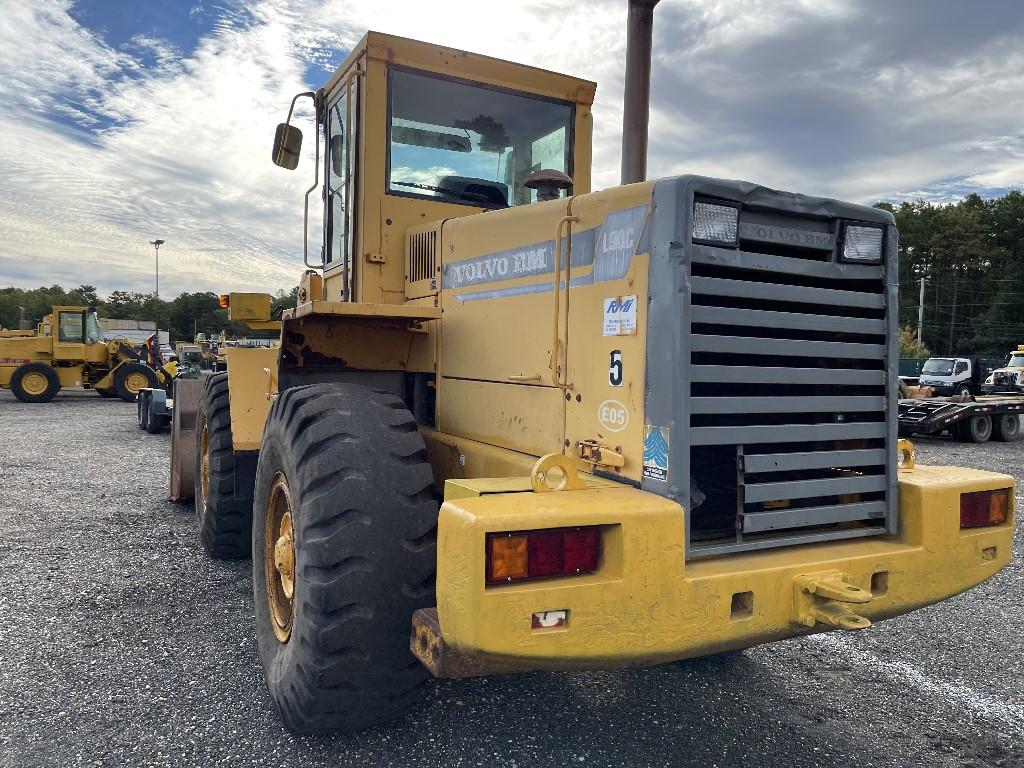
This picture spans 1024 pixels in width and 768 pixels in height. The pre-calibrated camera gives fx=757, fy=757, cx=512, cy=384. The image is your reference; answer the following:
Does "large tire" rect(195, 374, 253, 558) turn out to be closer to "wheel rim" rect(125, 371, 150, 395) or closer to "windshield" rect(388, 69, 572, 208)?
"windshield" rect(388, 69, 572, 208)

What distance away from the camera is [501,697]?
131 inches

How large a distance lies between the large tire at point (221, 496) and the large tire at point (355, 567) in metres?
2.40

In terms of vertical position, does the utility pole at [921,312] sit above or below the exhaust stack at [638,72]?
above

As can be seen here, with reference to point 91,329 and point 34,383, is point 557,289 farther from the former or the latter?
point 34,383

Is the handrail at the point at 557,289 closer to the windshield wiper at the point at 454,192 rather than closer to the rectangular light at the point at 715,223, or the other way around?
the rectangular light at the point at 715,223

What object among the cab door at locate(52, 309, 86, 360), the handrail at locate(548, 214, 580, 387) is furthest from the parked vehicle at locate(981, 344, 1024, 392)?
the cab door at locate(52, 309, 86, 360)

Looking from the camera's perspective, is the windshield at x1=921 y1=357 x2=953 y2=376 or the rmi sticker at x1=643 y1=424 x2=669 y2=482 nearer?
the rmi sticker at x1=643 y1=424 x2=669 y2=482

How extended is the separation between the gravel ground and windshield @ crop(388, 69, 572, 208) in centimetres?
262

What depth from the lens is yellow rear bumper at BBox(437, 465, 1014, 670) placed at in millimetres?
2156

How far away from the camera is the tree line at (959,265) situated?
58688mm

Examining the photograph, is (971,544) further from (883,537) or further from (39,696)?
(39,696)

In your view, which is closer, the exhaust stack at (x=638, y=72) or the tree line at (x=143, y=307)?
the exhaust stack at (x=638, y=72)

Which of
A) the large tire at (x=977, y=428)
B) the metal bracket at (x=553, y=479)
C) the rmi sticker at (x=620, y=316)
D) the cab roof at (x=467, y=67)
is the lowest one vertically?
the large tire at (x=977, y=428)

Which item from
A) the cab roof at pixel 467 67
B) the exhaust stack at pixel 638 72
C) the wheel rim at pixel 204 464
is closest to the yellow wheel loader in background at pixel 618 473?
the cab roof at pixel 467 67
